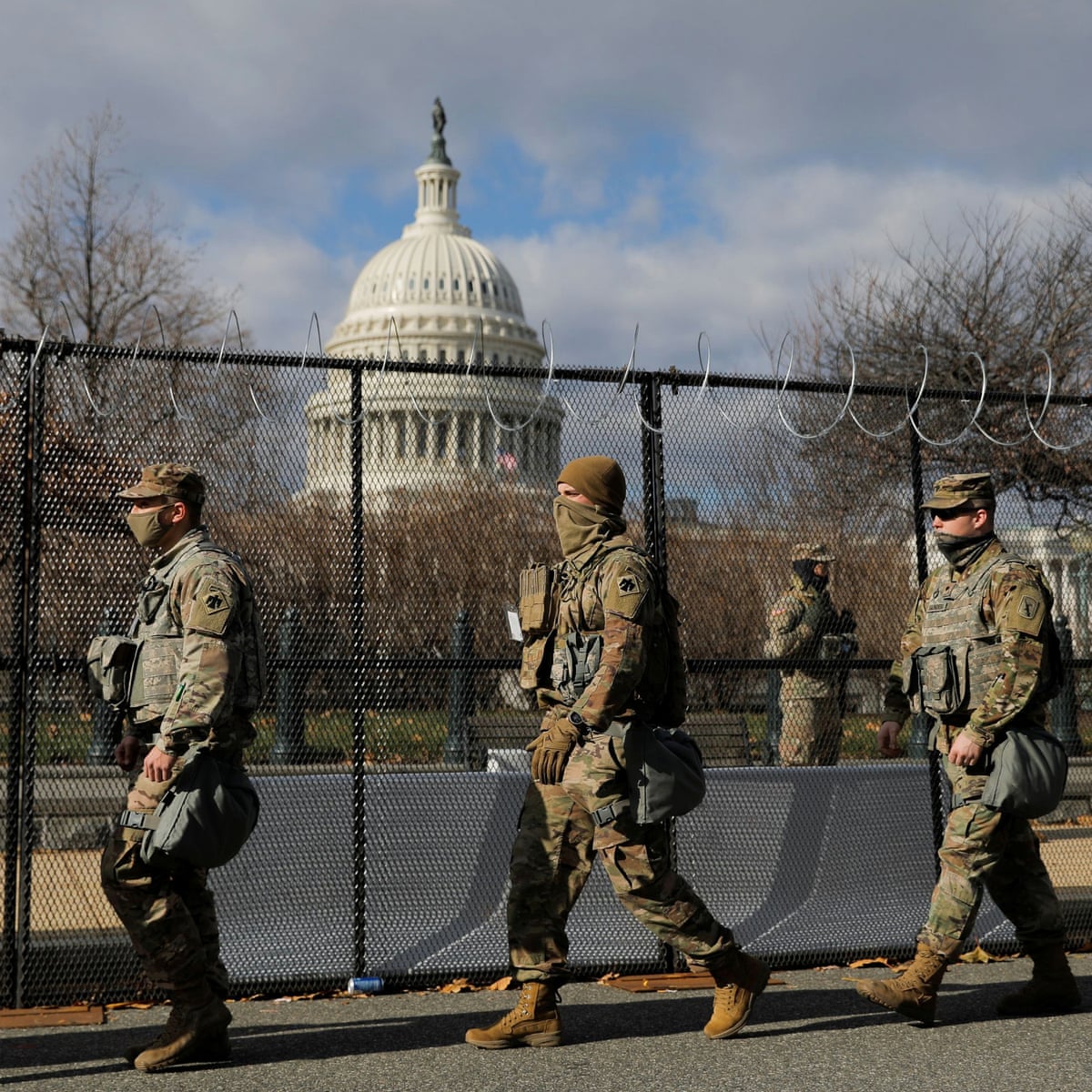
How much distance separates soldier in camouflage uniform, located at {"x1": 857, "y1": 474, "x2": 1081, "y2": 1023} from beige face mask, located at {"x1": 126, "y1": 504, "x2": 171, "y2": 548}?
9.11 feet

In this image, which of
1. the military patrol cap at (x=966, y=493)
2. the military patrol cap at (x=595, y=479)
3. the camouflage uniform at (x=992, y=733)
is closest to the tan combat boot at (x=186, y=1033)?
the military patrol cap at (x=595, y=479)

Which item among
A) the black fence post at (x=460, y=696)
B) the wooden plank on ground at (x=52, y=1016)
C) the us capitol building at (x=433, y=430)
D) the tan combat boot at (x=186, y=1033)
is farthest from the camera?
the black fence post at (x=460, y=696)

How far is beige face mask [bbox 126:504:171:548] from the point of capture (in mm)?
4719

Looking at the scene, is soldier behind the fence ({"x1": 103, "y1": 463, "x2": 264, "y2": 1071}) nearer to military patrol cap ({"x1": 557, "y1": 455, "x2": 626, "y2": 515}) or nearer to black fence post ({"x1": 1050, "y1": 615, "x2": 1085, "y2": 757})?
military patrol cap ({"x1": 557, "y1": 455, "x2": 626, "y2": 515})

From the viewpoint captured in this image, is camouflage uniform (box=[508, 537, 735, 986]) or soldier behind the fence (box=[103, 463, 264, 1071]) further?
camouflage uniform (box=[508, 537, 735, 986])

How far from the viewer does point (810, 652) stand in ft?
21.5

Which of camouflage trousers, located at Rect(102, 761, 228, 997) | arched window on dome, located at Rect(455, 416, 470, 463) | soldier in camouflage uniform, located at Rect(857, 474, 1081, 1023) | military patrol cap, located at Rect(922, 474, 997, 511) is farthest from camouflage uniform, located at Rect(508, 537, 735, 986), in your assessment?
arched window on dome, located at Rect(455, 416, 470, 463)

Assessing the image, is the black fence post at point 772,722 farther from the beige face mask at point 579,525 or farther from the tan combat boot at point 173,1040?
the tan combat boot at point 173,1040

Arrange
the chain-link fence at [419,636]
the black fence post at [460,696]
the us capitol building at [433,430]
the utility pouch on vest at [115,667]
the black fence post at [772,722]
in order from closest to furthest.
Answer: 1. the utility pouch on vest at [115,667]
2. the chain-link fence at [419,636]
3. the us capitol building at [433,430]
4. the black fence post at [460,696]
5. the black fence post at [772,722]

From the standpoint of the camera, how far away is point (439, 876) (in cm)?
604

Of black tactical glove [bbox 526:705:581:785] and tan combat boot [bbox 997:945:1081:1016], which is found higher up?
black tactical glove [bbox 526:705:581:785]

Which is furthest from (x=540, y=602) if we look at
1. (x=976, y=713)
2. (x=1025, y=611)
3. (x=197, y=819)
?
(x=1025, y=611)

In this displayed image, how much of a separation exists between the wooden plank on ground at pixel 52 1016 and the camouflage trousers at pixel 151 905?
0.91m

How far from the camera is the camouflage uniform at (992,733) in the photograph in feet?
16.8
